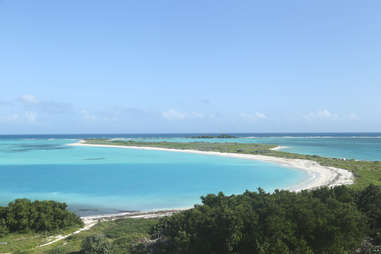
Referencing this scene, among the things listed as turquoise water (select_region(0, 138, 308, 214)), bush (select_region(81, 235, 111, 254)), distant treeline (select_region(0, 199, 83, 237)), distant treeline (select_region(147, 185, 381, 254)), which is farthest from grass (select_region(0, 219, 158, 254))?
turquoise water (select_region(0, 138, 308, 214))

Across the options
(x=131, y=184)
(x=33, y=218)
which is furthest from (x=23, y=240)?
(x=131, y=184)

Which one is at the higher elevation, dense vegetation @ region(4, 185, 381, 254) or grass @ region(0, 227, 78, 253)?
dense vegetation @ region(4, 185, 381, 254)

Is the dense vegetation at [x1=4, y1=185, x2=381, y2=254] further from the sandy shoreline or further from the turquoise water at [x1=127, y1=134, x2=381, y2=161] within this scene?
the turquoise water at [x1=127, y1=134, x2=381, y2=161]

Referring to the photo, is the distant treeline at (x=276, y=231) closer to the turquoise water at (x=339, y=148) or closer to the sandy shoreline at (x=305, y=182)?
the sandy shoreline at (x=305, y=182)

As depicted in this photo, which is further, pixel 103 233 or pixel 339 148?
pixel 339 148

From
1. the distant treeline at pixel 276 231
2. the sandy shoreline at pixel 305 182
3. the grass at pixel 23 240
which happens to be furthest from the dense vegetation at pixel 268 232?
the sandy shoreline at pixel 305 182

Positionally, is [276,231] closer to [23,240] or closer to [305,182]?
[23,240]

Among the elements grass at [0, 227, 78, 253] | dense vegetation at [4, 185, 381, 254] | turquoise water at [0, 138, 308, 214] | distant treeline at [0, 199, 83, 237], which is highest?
dense vegetation at [4, 185, 381, 254]
